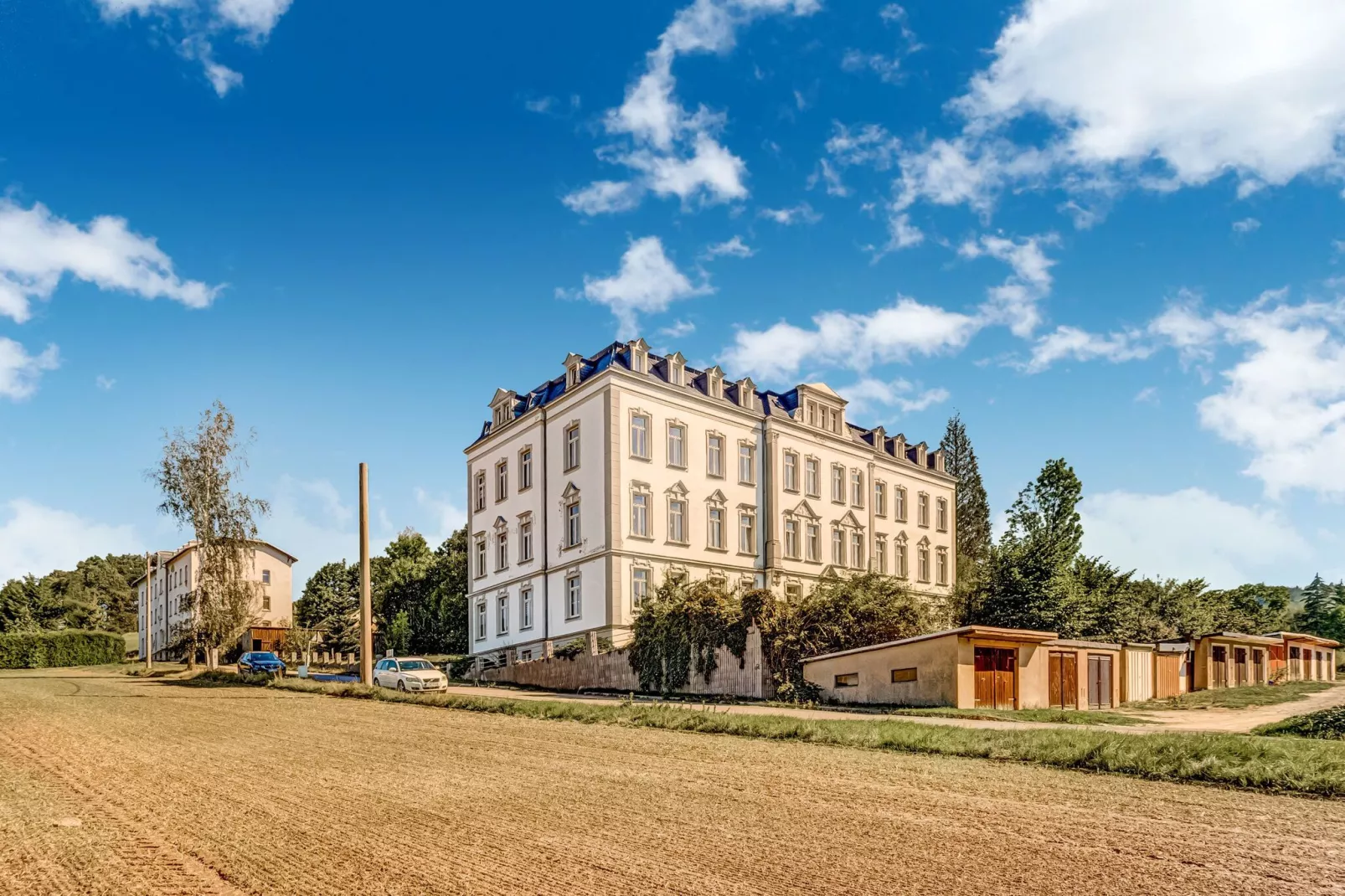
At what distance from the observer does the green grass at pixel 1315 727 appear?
21.5 m

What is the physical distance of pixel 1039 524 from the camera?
44.9 m

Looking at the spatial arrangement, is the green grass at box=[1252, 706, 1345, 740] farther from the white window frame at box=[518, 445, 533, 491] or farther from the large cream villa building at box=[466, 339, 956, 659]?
the white window frame at box=[518, 445, 533, 491]

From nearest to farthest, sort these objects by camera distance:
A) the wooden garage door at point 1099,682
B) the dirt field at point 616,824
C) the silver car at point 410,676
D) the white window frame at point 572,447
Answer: the dirt field at point 616,824
the wooden garage door at point 1099,682
the silver car at point 410,676
the white window frame at point 572,447

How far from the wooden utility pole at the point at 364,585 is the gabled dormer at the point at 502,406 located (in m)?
17.8

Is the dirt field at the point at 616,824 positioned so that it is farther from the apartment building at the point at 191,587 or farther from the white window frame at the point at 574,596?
the apartment building at the point at 191,587

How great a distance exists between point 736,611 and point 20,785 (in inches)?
965

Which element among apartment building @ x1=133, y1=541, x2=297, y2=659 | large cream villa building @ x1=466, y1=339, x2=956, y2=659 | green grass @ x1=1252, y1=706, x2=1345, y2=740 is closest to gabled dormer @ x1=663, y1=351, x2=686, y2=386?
large cream villa building @ x1=466, y1=339, x2=956, y2=659

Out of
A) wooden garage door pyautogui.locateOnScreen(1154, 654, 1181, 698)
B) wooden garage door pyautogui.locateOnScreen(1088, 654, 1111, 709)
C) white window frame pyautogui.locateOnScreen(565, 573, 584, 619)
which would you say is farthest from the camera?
white window frame pyautogui.locateOnScreen(565, 573, 584, 619)

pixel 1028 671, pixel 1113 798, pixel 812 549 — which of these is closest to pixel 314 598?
pixel 812 549

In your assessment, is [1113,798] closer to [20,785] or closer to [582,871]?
[582,871]

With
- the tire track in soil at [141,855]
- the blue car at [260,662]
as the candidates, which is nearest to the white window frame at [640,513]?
the blue car at [260,662]

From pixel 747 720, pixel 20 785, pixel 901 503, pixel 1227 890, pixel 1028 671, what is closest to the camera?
pixel 1227 890

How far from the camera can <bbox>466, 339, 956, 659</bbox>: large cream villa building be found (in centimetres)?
4559

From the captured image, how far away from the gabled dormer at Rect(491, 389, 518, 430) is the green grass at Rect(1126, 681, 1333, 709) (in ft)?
103
